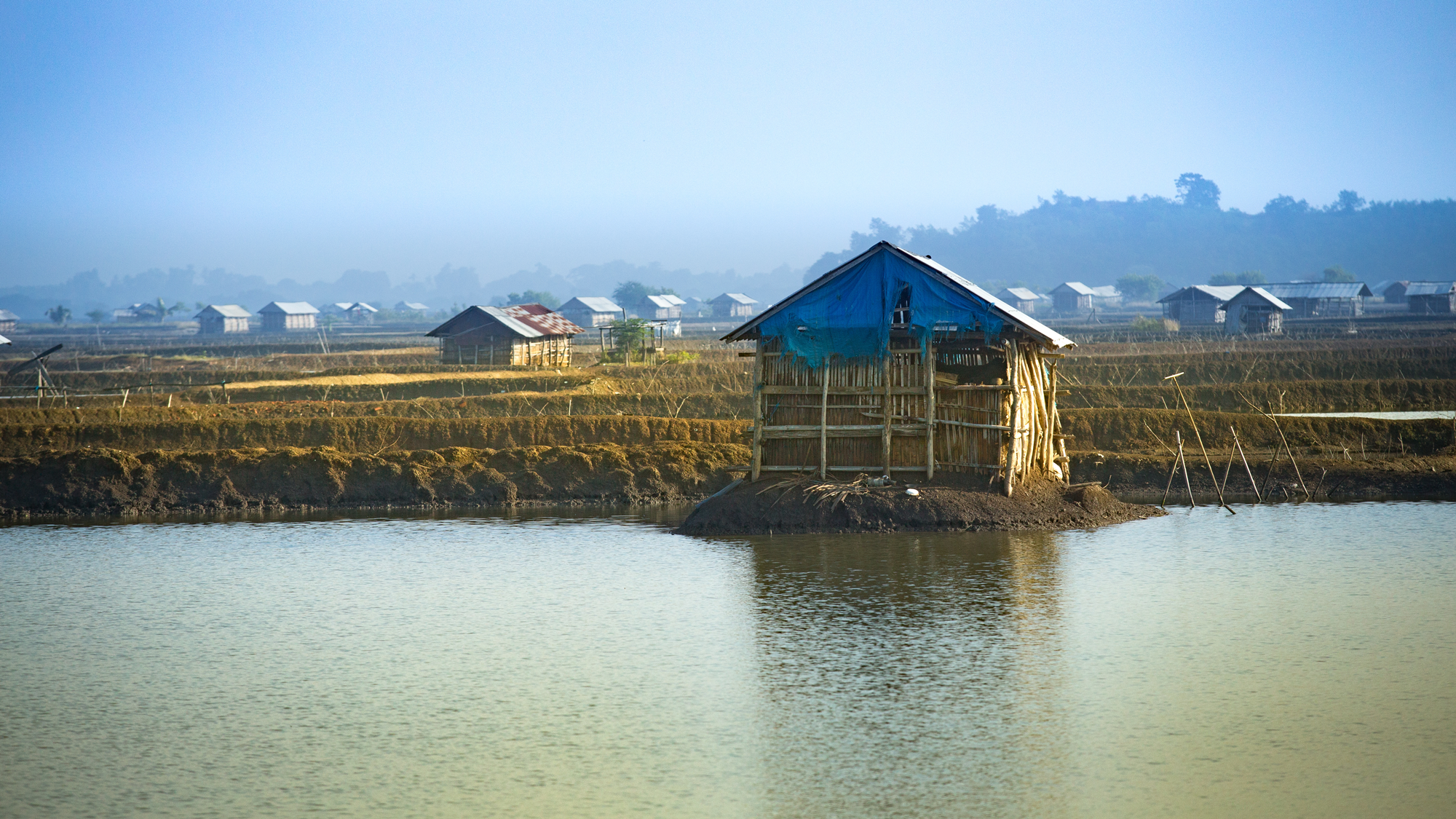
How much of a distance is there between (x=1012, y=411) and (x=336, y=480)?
548 inches

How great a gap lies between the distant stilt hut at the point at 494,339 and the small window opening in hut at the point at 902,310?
34.8 m

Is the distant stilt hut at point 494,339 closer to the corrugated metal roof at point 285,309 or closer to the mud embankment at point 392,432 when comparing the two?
the mud embankment at point 392,432

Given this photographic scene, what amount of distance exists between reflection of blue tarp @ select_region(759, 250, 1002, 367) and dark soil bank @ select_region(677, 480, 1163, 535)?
250 cm

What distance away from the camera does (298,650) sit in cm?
1328

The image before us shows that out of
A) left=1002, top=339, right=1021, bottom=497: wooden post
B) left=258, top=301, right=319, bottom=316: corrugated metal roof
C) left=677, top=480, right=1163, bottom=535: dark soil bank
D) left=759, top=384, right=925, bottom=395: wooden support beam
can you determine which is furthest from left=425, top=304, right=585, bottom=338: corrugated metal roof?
left=258, top=301, right=319, bottom=316: corrugated metal roof

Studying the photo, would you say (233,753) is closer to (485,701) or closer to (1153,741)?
(485,701)

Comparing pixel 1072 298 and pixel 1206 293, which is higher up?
pixel 1072 298

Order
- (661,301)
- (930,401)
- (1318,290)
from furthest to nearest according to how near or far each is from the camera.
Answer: (661,301)
(1318,290)
(930,401)

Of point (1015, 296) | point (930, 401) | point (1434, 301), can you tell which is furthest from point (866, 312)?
point (1015, 296)

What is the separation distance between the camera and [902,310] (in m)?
20.6

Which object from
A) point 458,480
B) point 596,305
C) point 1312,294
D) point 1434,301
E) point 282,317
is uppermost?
point 596,305

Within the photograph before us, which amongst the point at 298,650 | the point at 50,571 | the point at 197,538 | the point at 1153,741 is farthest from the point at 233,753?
the point at 197,538

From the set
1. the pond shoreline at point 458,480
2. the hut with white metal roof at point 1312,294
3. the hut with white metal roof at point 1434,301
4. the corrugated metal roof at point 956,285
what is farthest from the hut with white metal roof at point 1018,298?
the corrugated metal roof at point 956,285

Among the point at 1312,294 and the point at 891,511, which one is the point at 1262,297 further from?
the point at 891,511
